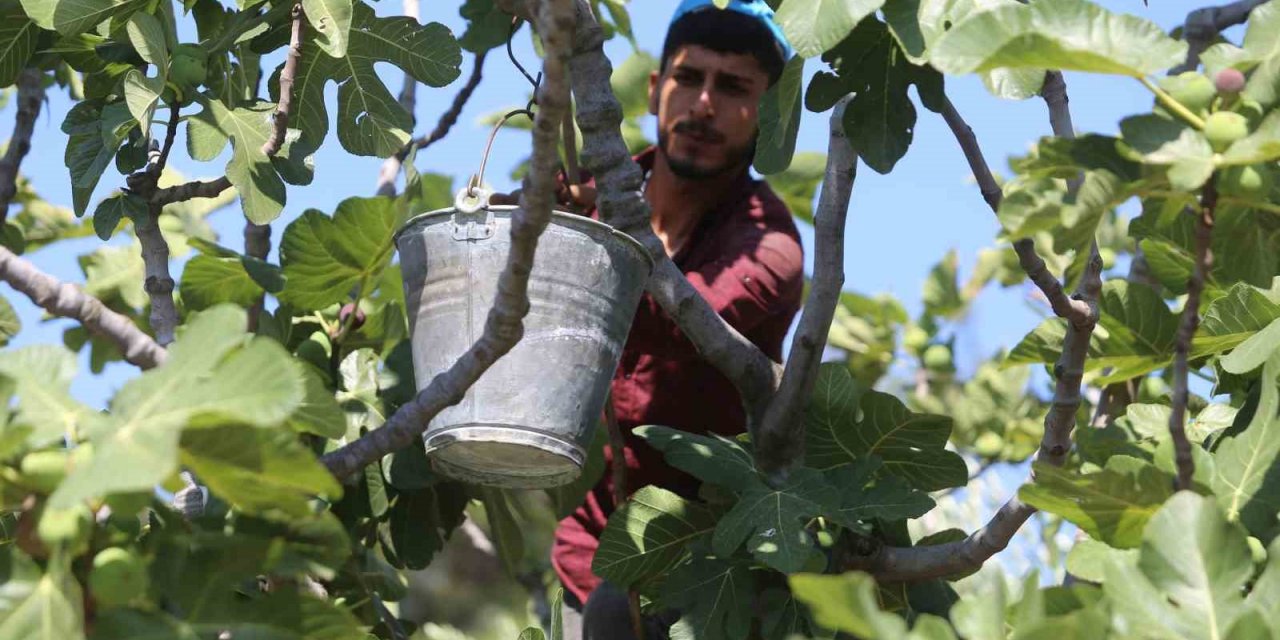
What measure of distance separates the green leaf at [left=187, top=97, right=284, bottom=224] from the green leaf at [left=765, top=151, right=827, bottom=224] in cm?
158

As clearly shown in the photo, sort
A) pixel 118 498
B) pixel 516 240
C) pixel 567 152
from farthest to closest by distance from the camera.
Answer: pixel 567 152, pixel 516 240, pixel 118 498

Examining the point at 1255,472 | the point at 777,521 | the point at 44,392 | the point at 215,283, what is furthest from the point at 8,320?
the point at 1255,472

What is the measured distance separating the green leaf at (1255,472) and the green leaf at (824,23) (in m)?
0.61

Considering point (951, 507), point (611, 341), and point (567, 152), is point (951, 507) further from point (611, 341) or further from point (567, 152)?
point (611, 341)

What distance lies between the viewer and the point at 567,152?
103 inches

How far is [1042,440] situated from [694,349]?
607 millimetres

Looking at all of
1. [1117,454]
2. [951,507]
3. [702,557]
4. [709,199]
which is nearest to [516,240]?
[1117,454]

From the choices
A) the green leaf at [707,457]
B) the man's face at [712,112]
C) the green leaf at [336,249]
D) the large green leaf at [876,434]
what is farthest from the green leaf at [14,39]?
the large green leaf at [876,434]

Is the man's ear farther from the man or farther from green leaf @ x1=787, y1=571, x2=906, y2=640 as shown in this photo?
green leaf @ x1=787, y1=571, x2=906, y2=640

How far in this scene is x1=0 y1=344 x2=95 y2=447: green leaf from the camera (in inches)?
57.9

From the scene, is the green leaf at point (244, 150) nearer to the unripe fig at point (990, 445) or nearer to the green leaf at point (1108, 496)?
the green leaf at point (1108, 496)

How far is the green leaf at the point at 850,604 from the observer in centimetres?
135

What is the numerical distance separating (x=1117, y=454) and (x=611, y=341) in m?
0.65

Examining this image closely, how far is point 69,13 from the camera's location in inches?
89.0
